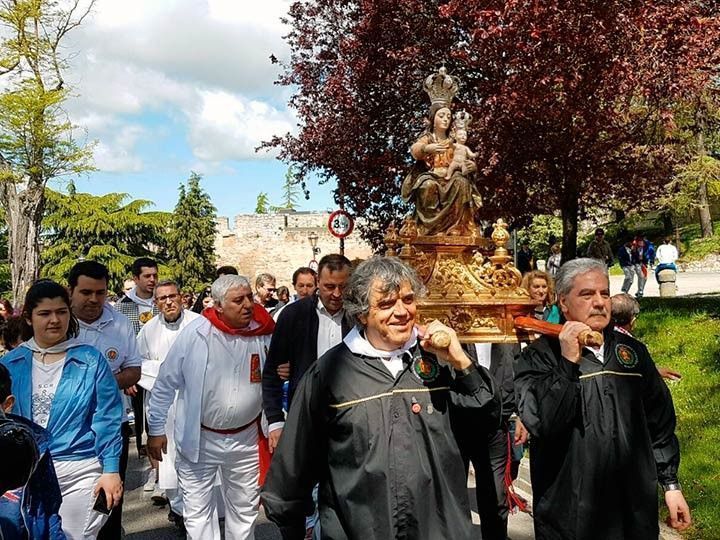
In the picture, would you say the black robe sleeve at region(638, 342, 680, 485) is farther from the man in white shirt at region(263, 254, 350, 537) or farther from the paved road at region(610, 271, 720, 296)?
the paved road at region(610, 271, 720, 296)

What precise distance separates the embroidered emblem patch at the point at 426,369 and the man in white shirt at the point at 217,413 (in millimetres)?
2085

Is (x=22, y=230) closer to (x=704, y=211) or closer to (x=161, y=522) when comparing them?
(x=161, y=522)

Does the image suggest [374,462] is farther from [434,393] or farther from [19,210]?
[19,210]

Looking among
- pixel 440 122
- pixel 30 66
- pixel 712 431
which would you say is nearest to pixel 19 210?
pixel 30 66

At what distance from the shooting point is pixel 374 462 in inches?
97.6

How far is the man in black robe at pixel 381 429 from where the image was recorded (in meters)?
2.46

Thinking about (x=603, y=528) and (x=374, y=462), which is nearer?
(x=374, y=462)

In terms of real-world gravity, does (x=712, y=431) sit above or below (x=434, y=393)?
below

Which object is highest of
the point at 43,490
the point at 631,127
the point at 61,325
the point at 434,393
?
the point at 631,127

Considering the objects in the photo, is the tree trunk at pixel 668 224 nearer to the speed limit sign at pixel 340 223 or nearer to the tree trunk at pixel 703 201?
the tree trunk at pixel 703 201

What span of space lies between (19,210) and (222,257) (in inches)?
1029

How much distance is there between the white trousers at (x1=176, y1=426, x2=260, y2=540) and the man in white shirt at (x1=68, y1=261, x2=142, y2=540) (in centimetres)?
55

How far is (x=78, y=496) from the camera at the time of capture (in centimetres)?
356

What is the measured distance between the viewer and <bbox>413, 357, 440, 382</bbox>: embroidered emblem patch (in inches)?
101
